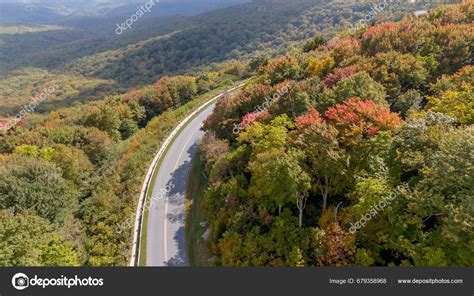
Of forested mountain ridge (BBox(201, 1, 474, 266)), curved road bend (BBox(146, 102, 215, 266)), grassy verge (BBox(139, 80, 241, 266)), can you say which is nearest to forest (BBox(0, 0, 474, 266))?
forested mountain ridge (BBox(201, 1, 474, 266))

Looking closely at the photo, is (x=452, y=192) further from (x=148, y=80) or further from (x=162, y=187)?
(x=148, y=80)

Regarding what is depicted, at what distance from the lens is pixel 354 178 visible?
25.0 meters

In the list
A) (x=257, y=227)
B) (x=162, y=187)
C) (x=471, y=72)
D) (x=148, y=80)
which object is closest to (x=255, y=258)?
(x=257, y=227)

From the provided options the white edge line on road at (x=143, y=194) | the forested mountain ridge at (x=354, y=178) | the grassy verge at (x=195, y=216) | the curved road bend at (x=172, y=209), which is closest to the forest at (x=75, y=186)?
the white edge line on road at (x=143, y=194)

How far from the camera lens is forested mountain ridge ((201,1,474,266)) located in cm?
1908

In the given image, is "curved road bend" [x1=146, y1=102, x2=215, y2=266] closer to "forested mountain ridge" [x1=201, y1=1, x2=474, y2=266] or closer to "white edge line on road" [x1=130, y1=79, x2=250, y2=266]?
"white edge line on road" [x1=130, y1=79, x2=250, y2=266]

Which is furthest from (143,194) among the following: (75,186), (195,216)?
(75,186)

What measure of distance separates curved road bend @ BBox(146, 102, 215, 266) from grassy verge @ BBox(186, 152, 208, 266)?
2.00ft

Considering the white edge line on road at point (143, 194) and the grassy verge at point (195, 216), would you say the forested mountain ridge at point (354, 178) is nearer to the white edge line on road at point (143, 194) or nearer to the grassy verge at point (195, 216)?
the grassy verge at point (195, 216)

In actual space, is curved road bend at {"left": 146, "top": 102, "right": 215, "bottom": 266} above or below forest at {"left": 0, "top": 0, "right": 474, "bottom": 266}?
below

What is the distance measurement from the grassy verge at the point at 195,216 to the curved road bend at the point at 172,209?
2.00 ft

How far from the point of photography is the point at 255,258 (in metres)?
25.3

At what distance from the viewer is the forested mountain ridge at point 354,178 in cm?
1908

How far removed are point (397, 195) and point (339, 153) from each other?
5141mm
